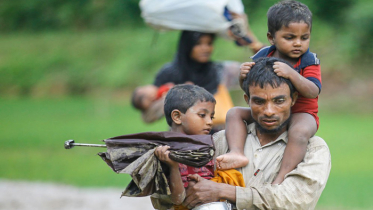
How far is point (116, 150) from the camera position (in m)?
3.05

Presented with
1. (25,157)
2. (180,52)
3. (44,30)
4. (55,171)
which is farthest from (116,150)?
(44,30)

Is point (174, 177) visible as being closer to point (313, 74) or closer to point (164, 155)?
point (164, 155)

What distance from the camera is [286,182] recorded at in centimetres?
317

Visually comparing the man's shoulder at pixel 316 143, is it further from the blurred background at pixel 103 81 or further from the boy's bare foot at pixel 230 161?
the blurred background at pixel 103 81

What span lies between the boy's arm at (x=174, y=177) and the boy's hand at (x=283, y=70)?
0.69 metres

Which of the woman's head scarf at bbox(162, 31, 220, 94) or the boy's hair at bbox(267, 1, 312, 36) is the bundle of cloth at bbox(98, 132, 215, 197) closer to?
the boy's hair at bbox(267, 1, 312, 36)

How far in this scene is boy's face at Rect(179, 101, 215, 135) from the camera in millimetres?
3391

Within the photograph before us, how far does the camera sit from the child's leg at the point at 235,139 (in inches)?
128

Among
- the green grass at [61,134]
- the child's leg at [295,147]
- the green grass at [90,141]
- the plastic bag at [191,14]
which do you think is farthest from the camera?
the green grass at [61,134]

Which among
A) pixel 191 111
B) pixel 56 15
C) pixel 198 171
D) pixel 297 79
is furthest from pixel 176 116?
pixel 56 15

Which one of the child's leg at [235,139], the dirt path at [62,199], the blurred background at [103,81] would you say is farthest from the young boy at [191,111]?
the dirt path at [62,199]

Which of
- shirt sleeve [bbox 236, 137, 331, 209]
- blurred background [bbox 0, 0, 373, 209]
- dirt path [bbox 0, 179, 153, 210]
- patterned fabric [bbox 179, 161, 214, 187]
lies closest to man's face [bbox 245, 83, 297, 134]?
shirt sleeve [bbox 236, 137, 331, 209]

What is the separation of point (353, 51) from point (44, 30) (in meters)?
13.8

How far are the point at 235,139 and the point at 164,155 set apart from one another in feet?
1.95
